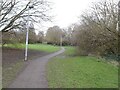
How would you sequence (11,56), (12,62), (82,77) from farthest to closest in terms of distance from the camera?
1. (11,56)
2. (12,62)
3. (82,77)

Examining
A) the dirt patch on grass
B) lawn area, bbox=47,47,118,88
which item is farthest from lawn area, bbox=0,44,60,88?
lawn area, bbox=47,47,118,88

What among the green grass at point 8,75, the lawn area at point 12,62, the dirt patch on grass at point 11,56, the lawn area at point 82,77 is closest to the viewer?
the green grass at point 8,75

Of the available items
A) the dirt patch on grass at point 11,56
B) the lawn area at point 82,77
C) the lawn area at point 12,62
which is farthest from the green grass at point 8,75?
the dirt patch on grass at point 11,56

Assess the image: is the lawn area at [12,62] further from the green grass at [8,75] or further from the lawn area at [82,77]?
the lawn area at [82,77]

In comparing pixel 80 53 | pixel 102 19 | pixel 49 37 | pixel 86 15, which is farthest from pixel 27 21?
pixel 49 37

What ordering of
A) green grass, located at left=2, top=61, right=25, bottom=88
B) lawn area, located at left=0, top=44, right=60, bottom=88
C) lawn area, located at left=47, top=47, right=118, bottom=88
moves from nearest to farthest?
green grass, located at left=2, top=61, right=25, bottom=88
lawn area, located at left=47, top=47, right=118, bottom=88
lawn area, located at left=0, top=44, right=60, bottom=88

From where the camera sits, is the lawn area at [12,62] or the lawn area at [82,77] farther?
the lawn area at [12,62]

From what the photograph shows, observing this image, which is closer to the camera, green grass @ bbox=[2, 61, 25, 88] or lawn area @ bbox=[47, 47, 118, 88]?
green grass @ bbox=[2, 61, 25, 88]

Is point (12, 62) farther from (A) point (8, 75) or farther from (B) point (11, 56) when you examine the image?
(A) point (8, 75)

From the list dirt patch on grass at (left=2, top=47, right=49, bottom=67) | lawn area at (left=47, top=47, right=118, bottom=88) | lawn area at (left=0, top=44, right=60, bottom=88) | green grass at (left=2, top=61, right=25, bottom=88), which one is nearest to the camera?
green grass at (left=2, top=61, right=25, bottom=88)

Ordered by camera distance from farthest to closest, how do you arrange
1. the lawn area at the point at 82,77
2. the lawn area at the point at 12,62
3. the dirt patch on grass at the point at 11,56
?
the dirt patch on grass at the point at 11,56 → the lawn area at the point at 12,62 → the lawn area at the point at 82,77

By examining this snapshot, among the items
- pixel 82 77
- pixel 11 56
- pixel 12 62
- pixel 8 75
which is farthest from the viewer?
pixel 11 56

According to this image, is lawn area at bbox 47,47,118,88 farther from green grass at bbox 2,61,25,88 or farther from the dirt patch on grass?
the dirt patch on grass

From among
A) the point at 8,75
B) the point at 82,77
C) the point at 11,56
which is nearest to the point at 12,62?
the point at 11,56
